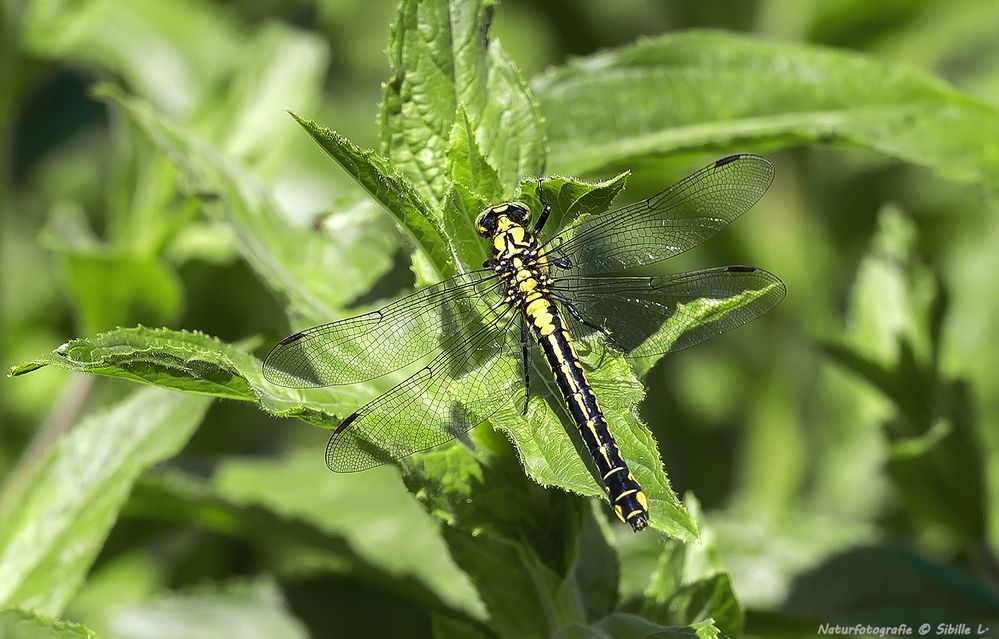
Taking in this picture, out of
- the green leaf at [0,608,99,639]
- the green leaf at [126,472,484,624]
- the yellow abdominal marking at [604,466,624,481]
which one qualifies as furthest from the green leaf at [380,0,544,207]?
the green leaf at [126,472,484,624]

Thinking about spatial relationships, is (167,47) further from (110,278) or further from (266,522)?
(266,522)

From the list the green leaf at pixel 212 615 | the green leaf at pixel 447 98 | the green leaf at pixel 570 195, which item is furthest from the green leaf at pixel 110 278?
the green leaf at pixel 570 195

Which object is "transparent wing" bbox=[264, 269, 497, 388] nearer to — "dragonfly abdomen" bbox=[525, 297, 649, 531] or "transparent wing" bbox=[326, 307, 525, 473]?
"transparent wing" bbox=[326, 307, 525, 473]

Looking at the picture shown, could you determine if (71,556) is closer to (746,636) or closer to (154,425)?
(154,425)

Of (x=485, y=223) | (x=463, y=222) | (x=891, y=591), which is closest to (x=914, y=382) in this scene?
(x=891, y=591)

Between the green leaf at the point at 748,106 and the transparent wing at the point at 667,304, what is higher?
the green leaf at the point at 748,106

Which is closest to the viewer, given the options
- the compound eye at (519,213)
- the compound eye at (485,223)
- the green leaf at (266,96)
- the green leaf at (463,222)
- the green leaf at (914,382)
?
the green leaf at (463,222)

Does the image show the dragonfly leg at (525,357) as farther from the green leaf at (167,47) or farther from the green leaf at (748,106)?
the green leaf at (167,47)
